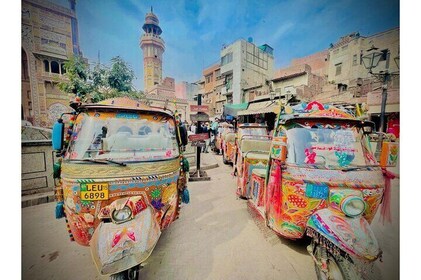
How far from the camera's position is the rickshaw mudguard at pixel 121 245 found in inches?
54.8

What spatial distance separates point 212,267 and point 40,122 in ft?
20.7

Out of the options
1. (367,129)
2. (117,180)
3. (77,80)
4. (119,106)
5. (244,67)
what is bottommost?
(117,180)

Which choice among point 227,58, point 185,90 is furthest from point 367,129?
point 185,90

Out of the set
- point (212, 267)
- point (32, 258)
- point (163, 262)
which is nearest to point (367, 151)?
point (212, 267)

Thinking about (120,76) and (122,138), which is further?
(120,76)

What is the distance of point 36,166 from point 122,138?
3841 mm

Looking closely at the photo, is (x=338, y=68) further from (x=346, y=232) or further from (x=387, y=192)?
(x=346, y=232)

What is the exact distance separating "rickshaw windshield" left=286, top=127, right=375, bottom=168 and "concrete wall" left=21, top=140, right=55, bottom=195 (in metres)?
5.65

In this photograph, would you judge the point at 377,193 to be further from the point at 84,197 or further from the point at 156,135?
the point at 84,197

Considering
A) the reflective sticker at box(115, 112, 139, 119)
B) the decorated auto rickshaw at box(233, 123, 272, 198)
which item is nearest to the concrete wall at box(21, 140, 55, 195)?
the reflective sticker at box(115, 112, 139, 119)

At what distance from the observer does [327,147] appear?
7.13 ft

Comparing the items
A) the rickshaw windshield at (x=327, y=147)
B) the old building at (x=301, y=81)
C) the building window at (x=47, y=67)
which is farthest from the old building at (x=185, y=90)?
the rickshaw windshield at (x=327, y=147)

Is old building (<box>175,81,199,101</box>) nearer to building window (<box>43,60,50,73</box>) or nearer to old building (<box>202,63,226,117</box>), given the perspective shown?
old building (<box>202,63,226,117</box>)

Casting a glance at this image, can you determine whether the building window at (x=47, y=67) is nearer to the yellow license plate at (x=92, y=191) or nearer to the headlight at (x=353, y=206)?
the yellow license plate at (x=92, y=191)
